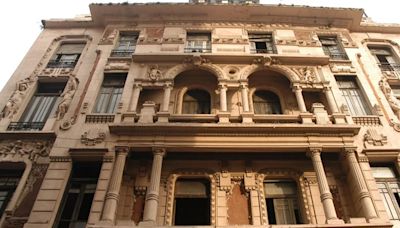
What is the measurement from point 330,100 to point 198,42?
7028 millimetres

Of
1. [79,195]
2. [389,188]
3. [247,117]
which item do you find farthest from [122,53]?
[389,188]

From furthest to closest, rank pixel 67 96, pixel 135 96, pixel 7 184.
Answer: pixel 67 96
pixel 135 96
pixel 7 184

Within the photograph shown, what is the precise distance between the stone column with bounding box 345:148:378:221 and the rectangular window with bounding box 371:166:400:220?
120cm

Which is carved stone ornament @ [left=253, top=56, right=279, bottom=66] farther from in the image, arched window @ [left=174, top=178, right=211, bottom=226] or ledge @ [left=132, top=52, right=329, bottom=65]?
arched window @ [left=174, top=178, right=211, bottom=226]

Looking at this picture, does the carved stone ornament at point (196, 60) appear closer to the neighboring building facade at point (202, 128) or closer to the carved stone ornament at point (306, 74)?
the neighboring building facade at point (202, 128)

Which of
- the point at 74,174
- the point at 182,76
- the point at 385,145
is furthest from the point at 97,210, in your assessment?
the point at 385,145

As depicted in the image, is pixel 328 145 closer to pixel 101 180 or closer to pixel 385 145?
pixel 385 145

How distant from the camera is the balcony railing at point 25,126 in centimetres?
1386

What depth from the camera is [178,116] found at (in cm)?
1316

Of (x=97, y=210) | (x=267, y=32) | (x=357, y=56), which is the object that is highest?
(x=267, y=32)

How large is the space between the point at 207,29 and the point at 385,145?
32.5 ft

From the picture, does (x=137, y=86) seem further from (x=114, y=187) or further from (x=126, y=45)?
(x=114, y=187)

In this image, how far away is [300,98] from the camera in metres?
14.1

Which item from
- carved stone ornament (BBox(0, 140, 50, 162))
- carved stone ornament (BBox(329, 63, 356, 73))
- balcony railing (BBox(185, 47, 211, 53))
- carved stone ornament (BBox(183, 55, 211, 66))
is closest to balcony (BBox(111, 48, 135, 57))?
balcony railing (BBox(185, 47, 211, 53))
